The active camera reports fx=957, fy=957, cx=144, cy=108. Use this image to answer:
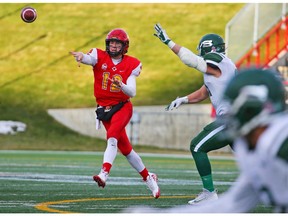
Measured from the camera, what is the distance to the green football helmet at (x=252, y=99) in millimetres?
3811

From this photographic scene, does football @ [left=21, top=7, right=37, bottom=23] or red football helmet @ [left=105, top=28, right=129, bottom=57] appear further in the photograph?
football @ [left=21, top=7, right=37, bottom=23]

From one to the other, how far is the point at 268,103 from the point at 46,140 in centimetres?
1814

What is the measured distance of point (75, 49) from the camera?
27.8 meters

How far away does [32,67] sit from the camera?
1056 inches

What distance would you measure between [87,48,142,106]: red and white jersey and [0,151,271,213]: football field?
36.5 inches

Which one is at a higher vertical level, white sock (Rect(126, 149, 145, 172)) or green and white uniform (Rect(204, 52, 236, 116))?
green and white uniform (Rect(204, 52, 236, 116))

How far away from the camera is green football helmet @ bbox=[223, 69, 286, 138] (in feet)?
12.5

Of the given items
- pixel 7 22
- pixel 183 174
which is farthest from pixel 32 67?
pixel 183 174

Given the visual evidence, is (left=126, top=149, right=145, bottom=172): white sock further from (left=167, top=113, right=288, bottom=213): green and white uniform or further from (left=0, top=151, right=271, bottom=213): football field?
(left=167, top=113, right=288, bottom=213): green and white uniform

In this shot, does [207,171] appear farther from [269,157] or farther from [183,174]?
[269,157]

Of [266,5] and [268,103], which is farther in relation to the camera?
[266,5]

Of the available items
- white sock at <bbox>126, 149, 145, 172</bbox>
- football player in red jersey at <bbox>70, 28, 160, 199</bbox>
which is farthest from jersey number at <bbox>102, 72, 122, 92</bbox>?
white sock at <bbox>126, 149, 145, 172</bbox>

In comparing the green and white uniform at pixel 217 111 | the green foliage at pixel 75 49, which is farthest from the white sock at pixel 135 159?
the green foliage at pixel 75 49

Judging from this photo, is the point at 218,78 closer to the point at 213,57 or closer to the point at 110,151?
the point at 213,57
